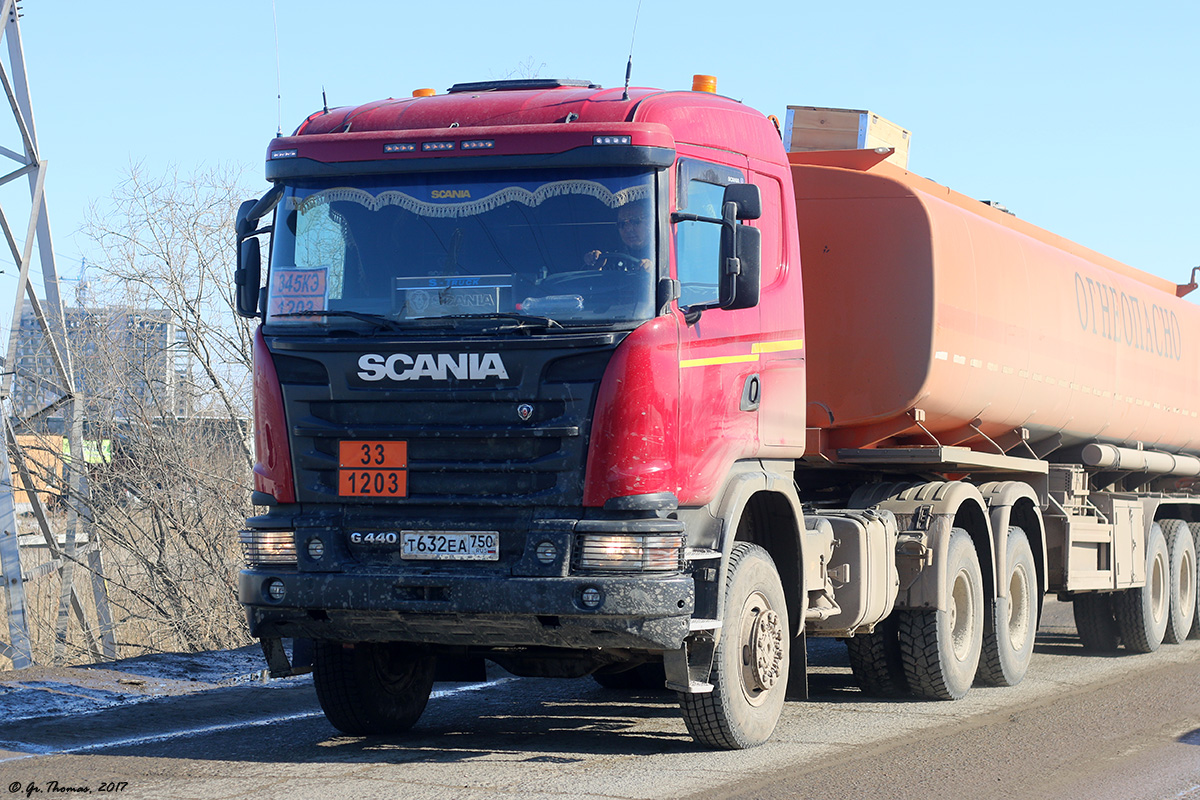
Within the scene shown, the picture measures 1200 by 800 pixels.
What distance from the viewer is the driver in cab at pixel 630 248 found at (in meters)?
6.51

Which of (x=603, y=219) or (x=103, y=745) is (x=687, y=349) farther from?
(x=103, y=745)

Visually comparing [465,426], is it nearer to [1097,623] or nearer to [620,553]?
[620,553]

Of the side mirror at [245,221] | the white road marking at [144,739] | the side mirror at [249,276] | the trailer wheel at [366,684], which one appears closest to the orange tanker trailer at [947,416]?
the trailer wheel at [366,684]

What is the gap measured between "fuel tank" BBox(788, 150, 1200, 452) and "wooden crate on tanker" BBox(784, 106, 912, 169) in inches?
15.3

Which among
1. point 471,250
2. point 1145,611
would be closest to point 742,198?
point 471,250

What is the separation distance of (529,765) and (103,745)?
226 centimetres

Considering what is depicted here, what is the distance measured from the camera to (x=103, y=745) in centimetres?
715

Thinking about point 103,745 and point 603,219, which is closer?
point 603,219

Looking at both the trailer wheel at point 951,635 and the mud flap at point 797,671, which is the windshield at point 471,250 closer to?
the mud flap at point 797,671

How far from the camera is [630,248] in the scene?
6.52 meters

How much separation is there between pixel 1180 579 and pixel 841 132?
7416 mm

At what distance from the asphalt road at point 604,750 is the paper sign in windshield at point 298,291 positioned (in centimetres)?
223

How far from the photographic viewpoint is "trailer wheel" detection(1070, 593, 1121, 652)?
1363 cm

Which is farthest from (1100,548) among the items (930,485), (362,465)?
(362,465)
